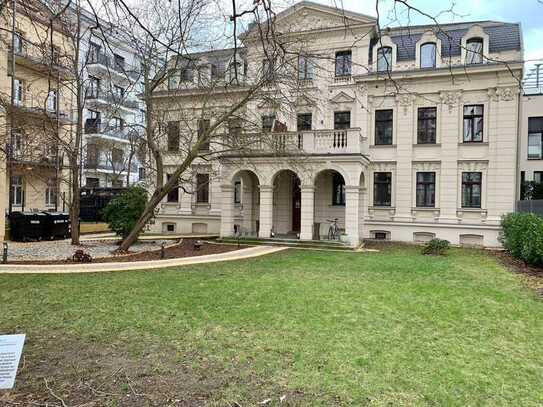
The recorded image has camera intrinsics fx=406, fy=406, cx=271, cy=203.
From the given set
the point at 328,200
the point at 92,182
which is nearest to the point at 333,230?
the point at 328,200

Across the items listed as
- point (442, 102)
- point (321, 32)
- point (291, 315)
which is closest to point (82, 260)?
point (291, 315)

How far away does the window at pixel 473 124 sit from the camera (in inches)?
778

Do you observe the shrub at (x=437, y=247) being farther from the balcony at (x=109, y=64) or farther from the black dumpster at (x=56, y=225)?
the black dumpster at (x=56, y=225)

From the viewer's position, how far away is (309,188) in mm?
18750

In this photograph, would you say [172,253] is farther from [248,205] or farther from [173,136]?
[248,205]

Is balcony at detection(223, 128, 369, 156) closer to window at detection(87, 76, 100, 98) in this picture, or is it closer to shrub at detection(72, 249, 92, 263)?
window at detection(87, 76, 100, 98)

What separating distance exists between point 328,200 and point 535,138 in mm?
17176

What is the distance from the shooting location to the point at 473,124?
782 inches

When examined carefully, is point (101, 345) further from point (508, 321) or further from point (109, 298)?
point (508, 321)

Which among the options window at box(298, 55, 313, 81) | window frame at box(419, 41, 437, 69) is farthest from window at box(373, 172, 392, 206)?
window at box(298, 55, 313, 81)

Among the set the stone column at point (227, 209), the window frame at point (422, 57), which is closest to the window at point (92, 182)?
the stone column at point (227, 209)

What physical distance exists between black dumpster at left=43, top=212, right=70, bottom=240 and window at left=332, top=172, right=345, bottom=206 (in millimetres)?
13267

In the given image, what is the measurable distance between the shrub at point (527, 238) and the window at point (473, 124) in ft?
19.0

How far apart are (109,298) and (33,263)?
6.04m
